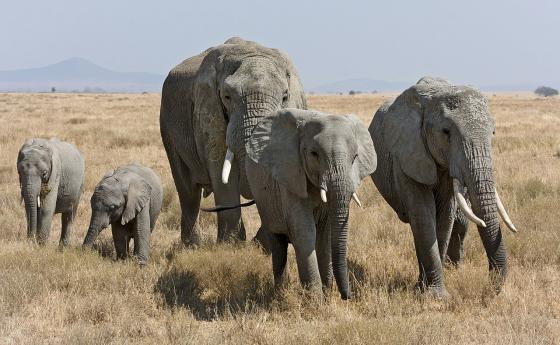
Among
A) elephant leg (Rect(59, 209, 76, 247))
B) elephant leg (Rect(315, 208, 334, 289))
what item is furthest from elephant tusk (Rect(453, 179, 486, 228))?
elephant leg (Rect(59, 209, 76, 247))

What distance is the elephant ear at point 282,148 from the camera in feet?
17.3

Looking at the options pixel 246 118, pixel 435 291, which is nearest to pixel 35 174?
pixel 246 118

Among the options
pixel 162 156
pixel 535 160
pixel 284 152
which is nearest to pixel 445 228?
pixel 284 152

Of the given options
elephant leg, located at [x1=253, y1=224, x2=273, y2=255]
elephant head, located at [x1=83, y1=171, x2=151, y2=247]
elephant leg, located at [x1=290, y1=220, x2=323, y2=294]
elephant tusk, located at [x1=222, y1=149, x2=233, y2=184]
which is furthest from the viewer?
elephant head, located at [x1=83, y1=171, x2=151, y2=247]

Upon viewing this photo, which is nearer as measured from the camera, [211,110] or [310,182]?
[310,182]

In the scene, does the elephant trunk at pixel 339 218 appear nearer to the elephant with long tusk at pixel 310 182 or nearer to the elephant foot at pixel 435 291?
the elephant with long tusk at pixel 310 182

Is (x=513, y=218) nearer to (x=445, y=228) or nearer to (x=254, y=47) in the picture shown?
(x=445, y=228)

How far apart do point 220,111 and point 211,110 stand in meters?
0.17

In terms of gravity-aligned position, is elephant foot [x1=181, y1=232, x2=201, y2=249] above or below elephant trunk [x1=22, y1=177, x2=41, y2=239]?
below

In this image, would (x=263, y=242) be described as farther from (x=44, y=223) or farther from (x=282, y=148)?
(x=44, y=223)

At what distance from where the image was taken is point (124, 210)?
25.0 ft

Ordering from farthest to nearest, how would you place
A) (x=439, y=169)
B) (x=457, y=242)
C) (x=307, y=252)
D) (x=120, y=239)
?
(x=120, y=239), (x=457, y=242), (x=439, y=169), (x=307, y=252)

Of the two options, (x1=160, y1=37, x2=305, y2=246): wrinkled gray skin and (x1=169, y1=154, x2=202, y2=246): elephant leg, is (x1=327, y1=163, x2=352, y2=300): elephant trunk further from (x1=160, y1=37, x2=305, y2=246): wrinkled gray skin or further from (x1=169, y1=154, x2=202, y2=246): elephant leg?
(x1=169, y1=154, x2=202, y2=246): elephant leg

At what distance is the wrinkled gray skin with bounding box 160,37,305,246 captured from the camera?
645 centimetres
